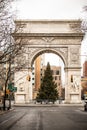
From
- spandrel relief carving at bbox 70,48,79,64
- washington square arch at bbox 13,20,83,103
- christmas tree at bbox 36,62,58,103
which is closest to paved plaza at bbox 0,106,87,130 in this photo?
washington square arch at bbox 13,20,83,103

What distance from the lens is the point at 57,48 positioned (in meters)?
73.6

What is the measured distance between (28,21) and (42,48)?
16.9 ft

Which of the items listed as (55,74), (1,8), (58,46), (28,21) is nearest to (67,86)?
(58,46)

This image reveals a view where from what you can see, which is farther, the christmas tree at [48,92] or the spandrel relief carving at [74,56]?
the christmas tree at [48,92]

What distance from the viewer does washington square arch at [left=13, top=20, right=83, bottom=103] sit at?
72938 mm

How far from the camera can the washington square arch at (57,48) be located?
239ft

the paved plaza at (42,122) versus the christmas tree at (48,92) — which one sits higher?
the christmas tree at (48,92)

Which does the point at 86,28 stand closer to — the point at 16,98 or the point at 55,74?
the point at 16,98

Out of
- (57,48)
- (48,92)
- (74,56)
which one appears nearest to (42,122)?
(57,48)

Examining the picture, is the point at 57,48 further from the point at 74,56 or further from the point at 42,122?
the point at 42,122

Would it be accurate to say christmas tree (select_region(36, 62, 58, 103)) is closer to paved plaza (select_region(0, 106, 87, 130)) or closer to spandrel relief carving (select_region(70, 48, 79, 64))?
spandrel relief carving (select_region(70, 48, 79, 64))

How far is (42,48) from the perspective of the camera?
73.8 metres

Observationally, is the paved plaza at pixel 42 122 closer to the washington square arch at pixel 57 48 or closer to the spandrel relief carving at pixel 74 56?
the washington square arch at pixel 57 48

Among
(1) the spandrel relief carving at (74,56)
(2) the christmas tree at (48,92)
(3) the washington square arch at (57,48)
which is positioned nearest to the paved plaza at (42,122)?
(3) the washington square arch at (57,48)
